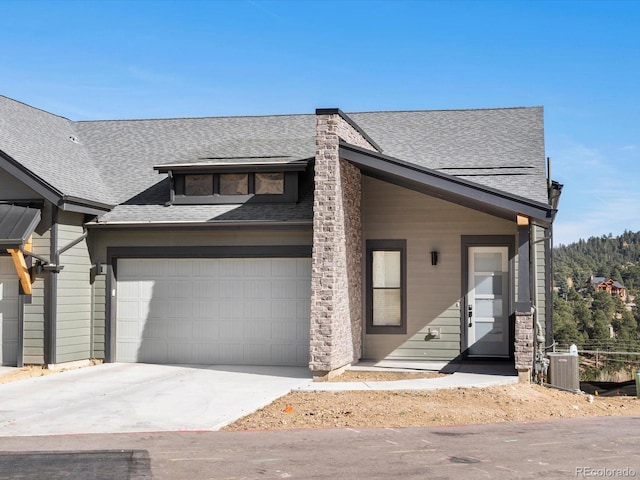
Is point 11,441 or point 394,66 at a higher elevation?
point 394,66

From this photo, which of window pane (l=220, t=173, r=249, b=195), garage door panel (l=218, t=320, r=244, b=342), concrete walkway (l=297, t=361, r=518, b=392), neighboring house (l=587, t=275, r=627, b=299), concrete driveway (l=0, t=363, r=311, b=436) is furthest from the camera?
neighboring house (l=587, t=275, r=627, b=299)

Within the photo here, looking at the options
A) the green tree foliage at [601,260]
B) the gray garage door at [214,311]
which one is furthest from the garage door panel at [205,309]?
the green tree foliage at [601,260]

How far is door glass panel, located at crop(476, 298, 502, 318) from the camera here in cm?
1650

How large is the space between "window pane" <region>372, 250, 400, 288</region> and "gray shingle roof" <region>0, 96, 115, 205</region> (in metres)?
5.93

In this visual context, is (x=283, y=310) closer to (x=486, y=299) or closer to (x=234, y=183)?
(x=234, y=183)

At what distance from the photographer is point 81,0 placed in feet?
64.1

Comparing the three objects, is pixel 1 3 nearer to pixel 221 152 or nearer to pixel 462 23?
pixel 221 152

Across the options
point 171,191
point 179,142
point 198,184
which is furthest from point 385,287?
point 179,142

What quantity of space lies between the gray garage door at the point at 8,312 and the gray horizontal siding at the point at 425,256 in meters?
7.16

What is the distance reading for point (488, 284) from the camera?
16.5m

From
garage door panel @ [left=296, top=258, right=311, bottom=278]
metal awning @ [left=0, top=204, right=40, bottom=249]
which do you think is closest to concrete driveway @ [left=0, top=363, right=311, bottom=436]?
garage door panel @ [left=296, top=258, right=311, bottom=278]

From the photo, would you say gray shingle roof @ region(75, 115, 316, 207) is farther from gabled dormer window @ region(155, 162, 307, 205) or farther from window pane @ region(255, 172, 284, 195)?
window pane @ region(255, 172, 284, 195)

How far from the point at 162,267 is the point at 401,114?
294 inches

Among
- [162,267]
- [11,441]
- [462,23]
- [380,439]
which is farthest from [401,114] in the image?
[11,441]
